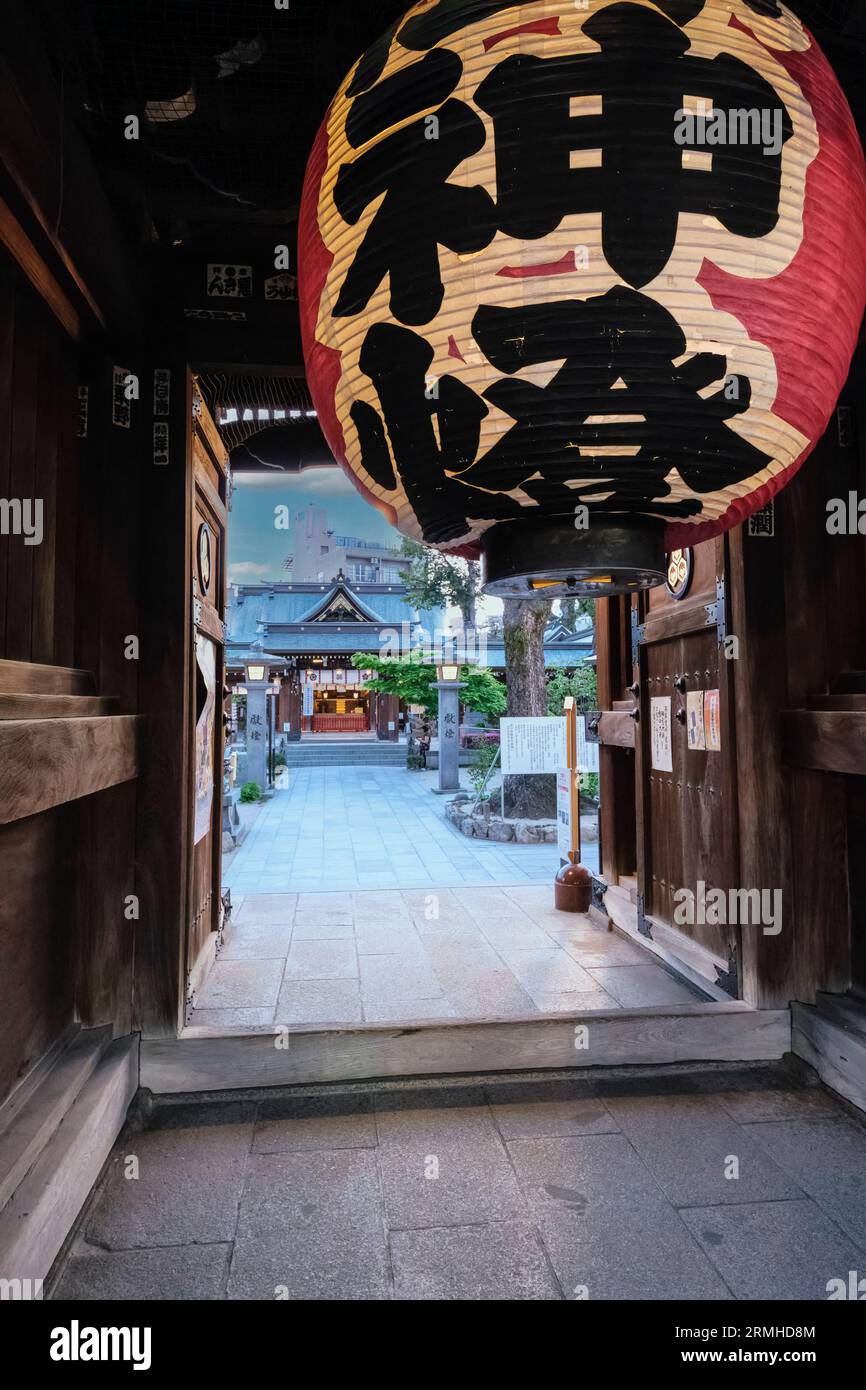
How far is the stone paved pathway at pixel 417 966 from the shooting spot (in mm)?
3930

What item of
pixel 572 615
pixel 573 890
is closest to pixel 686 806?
pixel 573 890

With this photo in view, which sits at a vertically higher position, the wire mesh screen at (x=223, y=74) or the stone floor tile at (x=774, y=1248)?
the wire mesh screen at (x=223, y=74)

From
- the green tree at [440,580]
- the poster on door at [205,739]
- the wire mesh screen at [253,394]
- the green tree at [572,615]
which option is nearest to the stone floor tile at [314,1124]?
the poster on door at [205,739]

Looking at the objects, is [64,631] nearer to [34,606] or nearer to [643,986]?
[34,606]

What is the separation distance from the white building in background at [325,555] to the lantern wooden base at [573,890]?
65884 millimetres

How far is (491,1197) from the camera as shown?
260cm

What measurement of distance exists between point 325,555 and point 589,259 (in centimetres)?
7568

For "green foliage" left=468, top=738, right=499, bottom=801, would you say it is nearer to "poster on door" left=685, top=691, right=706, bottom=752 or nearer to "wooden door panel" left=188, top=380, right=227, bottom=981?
"wooden door panel" left=188, top=380, right=227, bottom=981

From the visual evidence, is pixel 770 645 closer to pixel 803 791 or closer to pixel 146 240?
pixel 803 791

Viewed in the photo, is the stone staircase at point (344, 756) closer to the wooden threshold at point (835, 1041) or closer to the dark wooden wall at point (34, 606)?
the dark wooden wall at point (34, 606)

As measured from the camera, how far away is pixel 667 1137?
9.80 feet

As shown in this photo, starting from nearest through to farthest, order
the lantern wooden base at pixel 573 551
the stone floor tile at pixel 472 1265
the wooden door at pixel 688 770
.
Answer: the lantern wooden base at pixel 573 551 < the stone floor tile at pixel 472 1265 < the wooden door at pixel 688 770

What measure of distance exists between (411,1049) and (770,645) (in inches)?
97.2
